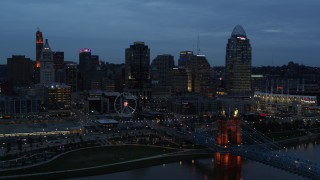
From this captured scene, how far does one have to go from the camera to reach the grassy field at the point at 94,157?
67.1 ft

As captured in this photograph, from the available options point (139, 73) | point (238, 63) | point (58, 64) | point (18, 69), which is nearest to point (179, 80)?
point (238, 63)

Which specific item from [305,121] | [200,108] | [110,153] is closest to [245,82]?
[200,108]

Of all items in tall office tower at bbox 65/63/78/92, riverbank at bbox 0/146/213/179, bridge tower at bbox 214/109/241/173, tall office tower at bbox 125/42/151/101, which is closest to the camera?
riverbank at bbox 0/146/213/179

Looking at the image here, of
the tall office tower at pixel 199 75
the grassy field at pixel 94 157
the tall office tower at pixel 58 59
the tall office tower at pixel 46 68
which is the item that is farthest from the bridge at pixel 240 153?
the tall office tower at pixel 58 59

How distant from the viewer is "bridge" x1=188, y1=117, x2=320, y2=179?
17.7 m

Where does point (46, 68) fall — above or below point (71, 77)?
above

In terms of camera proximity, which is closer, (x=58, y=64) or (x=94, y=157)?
(x=94, y=157)

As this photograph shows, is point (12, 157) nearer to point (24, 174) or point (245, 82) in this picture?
point (24, 174)

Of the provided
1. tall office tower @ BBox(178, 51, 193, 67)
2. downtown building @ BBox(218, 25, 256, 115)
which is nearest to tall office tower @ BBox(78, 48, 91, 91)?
tall office tower @ BBox(178, 51, 193, 67)

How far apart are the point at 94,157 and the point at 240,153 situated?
7.21 m

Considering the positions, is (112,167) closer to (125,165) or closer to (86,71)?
(125,165)

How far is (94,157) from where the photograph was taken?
23.0 metres

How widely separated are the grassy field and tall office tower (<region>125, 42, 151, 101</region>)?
26000 millimetres

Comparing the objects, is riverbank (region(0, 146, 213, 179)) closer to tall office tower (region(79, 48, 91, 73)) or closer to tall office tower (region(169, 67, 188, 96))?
tall office tower (region(169, 67, 188, 96))
